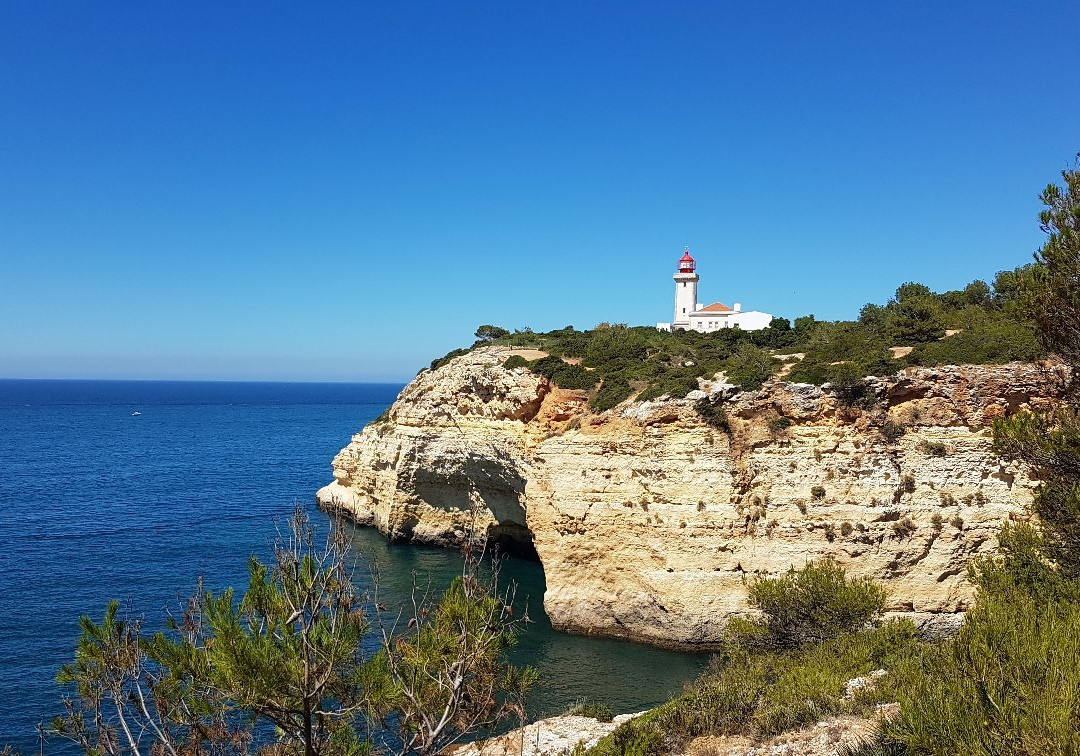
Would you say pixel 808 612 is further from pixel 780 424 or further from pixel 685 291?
pixel 685 291

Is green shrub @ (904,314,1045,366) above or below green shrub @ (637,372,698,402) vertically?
above

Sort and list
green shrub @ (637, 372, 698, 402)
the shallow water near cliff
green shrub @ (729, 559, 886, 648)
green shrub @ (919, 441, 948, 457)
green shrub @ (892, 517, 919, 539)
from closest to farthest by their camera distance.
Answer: green shrub @ (729, 559, 886, 648), the shallow water near cliff, green shrub @ (892, 517, 919, 539), green shrub @ (919, 441, 948, 457), green shrub @ (637, 372, 698, 402)

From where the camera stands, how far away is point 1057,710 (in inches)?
227

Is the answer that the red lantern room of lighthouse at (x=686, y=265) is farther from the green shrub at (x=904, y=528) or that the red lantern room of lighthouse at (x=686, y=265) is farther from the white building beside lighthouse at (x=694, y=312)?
the green shrub at (x=904, y=528)

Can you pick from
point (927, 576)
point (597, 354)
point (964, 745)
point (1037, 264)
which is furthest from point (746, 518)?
point (964, 745)

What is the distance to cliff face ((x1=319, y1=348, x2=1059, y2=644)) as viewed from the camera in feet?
65.5

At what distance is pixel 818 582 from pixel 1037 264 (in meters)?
10.7

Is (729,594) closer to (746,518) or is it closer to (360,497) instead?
(746,518)

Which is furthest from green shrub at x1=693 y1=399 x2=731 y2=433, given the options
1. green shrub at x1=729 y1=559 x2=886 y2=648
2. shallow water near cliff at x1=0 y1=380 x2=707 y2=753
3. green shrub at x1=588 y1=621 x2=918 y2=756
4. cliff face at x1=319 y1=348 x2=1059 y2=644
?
green shrub at x1=588 y1=621 x2=918 y2=756

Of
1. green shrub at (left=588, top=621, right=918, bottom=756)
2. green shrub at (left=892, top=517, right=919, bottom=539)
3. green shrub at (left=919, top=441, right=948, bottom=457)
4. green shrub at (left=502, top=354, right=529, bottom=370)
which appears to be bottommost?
green shrub at (left=588, top=621, right=918, bottom=756)

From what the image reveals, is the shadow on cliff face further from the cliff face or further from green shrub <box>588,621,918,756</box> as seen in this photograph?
green shrub <box>588,621,918,756</box>

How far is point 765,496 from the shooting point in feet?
69.7

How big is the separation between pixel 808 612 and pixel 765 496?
4.78m

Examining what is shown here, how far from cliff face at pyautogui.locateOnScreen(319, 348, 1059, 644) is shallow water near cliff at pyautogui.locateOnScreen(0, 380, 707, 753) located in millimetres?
2245
